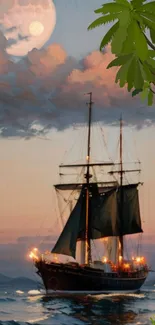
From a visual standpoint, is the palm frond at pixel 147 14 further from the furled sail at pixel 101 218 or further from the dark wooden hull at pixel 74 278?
the dark wooden hull at pixel 74 278

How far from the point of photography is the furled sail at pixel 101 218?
168ft

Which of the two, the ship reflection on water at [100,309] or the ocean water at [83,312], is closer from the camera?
the ocean water at [83,312]

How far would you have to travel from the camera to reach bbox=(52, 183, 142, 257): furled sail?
51094mm

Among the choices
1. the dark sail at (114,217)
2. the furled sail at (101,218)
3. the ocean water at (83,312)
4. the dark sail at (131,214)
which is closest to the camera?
the ocean water at (83,312)

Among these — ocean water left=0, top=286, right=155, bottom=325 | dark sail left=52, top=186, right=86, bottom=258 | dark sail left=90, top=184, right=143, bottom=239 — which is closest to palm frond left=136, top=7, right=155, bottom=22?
ocean water left=0, top=286, right=155, bottom=325

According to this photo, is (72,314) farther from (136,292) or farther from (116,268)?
(136,292)

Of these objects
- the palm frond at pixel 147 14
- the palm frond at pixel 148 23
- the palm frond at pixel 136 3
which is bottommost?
the palm frond at pixel 148 23

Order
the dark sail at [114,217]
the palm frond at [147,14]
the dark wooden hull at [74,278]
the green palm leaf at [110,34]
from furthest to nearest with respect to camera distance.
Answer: the dark sail at [114,217] < the dark wooden hull at [74,278] < the green palm leaf at [110,34] < the palm frond at [147,14]

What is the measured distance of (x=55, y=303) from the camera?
2030 inches

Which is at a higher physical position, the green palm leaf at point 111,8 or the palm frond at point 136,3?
the palm frond at point 136,3

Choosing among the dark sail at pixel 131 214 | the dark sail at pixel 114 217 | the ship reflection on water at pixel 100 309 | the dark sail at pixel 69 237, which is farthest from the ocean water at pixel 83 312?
the dark sail at pixel 131 214

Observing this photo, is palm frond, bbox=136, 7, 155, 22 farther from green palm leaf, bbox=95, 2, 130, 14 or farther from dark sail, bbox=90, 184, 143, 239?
dark sail, bbox=90, 184, 143, 239

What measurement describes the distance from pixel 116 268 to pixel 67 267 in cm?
684

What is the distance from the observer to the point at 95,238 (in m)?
53.5
